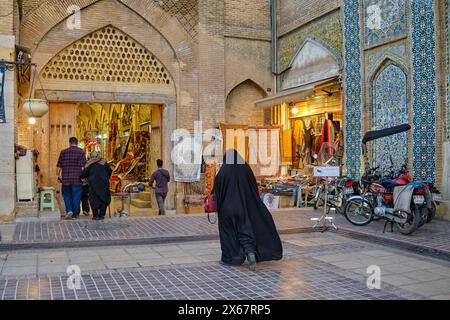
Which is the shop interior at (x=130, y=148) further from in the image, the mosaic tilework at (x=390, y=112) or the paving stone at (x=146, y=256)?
the mosaic tilework at (x=390, y=112)

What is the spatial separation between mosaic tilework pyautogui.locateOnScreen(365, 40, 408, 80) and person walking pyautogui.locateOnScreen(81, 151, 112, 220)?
6455 mm

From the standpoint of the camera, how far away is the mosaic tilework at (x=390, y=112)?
1115 centimetres

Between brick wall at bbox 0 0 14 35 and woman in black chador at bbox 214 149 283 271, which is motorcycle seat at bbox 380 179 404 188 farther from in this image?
brick wall at bbox 0 0 14 35

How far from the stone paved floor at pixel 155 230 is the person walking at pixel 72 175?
0.80 meters

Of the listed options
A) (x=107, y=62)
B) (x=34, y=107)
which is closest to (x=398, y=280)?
(x=34, y=107)

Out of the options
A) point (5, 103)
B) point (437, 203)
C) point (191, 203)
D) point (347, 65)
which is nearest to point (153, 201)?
point (191, 203)

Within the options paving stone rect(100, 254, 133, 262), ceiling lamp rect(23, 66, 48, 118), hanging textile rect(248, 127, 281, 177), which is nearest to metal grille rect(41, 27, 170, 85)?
ceiling lamp rect(23, 66, 48, 118)

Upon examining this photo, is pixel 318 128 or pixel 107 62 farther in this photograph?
pixel 318 128

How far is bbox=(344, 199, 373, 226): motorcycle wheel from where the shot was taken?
32.1 ft

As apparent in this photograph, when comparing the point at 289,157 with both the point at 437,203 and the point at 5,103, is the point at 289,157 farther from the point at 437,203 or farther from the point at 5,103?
the point at 5,103

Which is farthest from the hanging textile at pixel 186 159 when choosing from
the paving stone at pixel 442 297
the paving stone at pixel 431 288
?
the paving stone at pixel 442 297

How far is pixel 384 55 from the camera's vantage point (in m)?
11.6

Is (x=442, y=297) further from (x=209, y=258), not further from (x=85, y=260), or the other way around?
(x=85, y=260)

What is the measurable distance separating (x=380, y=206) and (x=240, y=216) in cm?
398
